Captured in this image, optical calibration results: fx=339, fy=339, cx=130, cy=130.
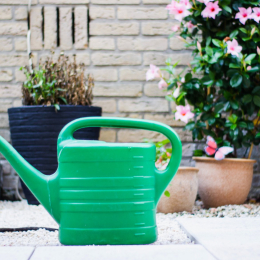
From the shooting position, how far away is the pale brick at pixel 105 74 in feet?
7.45

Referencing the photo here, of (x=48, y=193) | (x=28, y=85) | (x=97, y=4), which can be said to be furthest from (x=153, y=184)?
(x=97, y=4)

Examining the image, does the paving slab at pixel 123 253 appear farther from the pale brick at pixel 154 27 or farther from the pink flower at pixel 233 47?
the pale brick at pixel 154 27

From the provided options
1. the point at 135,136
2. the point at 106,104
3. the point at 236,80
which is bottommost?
the point at 135,136

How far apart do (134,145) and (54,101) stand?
1167mm

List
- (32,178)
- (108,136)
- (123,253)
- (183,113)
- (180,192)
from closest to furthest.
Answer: (123,253)
(32,178)
(180,192)
(183,113)
(108,136)

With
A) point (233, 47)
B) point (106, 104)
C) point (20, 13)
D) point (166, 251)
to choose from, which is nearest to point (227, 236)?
point (166, 251)

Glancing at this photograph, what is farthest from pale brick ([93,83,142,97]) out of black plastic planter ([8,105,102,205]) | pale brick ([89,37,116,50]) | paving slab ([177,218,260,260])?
Result: paving slab ([177,218,260,260])

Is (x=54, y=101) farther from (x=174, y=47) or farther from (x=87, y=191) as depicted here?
(x=87, y=191)

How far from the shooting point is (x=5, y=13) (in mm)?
2277

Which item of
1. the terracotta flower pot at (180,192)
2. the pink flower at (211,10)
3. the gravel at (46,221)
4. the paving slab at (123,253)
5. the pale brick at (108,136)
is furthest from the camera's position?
the pale brick at (108,136)

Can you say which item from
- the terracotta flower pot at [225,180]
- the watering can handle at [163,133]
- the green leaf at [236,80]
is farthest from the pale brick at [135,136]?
the watering can handle at [163,133]

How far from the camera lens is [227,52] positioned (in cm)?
182

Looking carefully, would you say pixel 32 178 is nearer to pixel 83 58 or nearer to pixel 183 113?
pixel 183 113

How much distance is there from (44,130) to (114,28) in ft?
2.84
